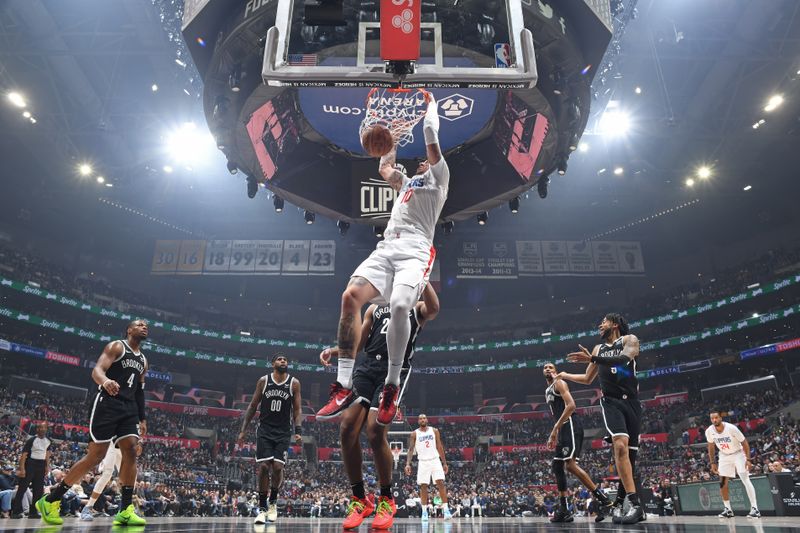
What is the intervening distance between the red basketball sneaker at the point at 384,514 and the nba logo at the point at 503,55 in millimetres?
→ 4519

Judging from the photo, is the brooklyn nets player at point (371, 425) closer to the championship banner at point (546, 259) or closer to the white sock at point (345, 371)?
the white sock at point (345, 371)

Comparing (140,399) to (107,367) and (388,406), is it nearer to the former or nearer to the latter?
(107,367)

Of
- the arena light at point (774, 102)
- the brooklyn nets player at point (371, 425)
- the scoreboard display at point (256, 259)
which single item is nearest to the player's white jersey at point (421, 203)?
the brooklyn nets player at point (371, 425)

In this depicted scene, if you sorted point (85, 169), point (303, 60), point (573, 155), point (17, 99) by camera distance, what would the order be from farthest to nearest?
point (85, 169) < point (573, 155) < point (17, 99) < point (303, 60)

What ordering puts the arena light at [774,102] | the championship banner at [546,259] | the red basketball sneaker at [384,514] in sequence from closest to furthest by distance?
1. the red basketball sneaker at [384,514]
2. the arena light at [774,102]
3. the championship banner at [546,259]

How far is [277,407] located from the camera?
7816 millimetres

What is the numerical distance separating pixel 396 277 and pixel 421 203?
2.47 ft

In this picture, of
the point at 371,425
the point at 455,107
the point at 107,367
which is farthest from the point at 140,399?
the point at 455,107

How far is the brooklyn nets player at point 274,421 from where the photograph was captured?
24.8ft

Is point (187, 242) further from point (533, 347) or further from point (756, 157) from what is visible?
point (756, 157)

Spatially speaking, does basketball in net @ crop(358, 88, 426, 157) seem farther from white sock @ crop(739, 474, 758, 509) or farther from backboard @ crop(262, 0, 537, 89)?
white sock @ crop(739, 474, 758, 509)

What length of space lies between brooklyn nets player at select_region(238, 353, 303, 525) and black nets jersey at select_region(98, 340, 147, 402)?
186 centimetres

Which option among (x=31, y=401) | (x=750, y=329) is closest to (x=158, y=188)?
(x=31, y=401)

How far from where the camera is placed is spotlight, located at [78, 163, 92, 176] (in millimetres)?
27847
